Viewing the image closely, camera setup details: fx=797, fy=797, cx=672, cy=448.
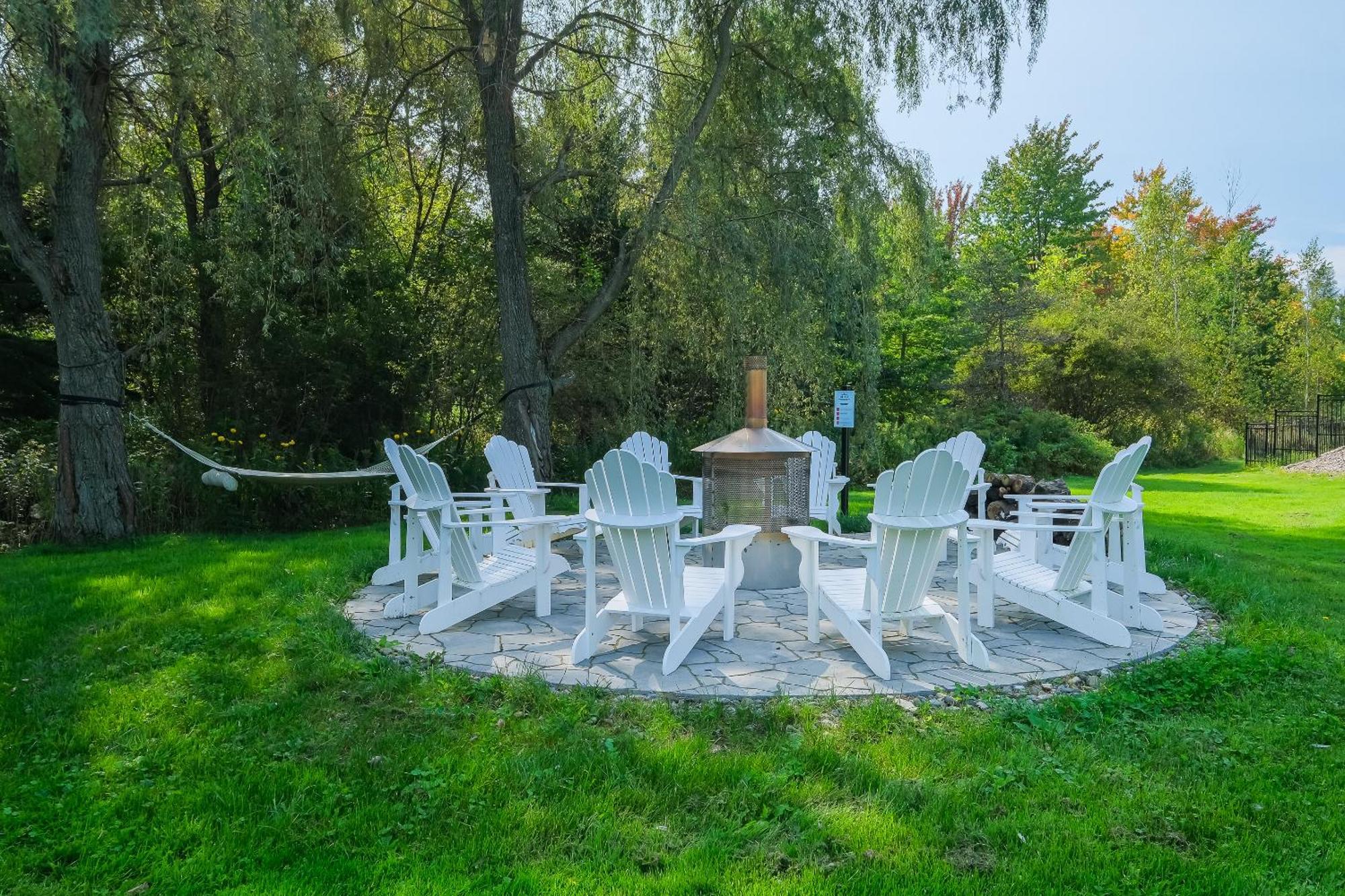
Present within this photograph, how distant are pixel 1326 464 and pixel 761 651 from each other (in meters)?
14.5

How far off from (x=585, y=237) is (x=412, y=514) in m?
7.65

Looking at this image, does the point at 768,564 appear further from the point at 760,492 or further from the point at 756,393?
the point at 756,393

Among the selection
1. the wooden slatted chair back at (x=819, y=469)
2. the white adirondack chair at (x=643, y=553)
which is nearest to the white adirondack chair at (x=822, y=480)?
the wooden slatted chair back at (x=819, y=469)

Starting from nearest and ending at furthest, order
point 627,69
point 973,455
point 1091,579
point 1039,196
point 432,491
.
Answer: point 1091,579 → point 432,491 → point 973,455 → point 627,69 → point 1039,196

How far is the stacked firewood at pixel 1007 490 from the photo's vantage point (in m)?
6.75

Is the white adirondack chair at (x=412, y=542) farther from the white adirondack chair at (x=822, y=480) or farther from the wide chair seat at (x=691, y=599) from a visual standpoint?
the white adirondack chair at (x=822, y=480)

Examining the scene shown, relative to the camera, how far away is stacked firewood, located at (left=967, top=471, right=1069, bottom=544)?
6.75 metres

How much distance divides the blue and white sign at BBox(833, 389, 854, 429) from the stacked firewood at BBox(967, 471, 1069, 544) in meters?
1.30

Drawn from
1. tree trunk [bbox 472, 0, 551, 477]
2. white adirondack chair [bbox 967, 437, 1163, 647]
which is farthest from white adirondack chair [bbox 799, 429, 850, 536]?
tree trunk [bbox 472, 0, 551, 477]

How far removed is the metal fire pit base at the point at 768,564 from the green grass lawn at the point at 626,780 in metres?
2.04

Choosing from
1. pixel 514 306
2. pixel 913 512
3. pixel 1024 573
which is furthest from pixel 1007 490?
pixel 514 306

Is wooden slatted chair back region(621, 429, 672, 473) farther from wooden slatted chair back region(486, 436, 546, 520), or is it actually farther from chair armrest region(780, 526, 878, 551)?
chair armrest region(780, 526, 878, 551)

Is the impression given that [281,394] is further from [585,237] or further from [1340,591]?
[1340,591]

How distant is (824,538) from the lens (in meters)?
3.54
